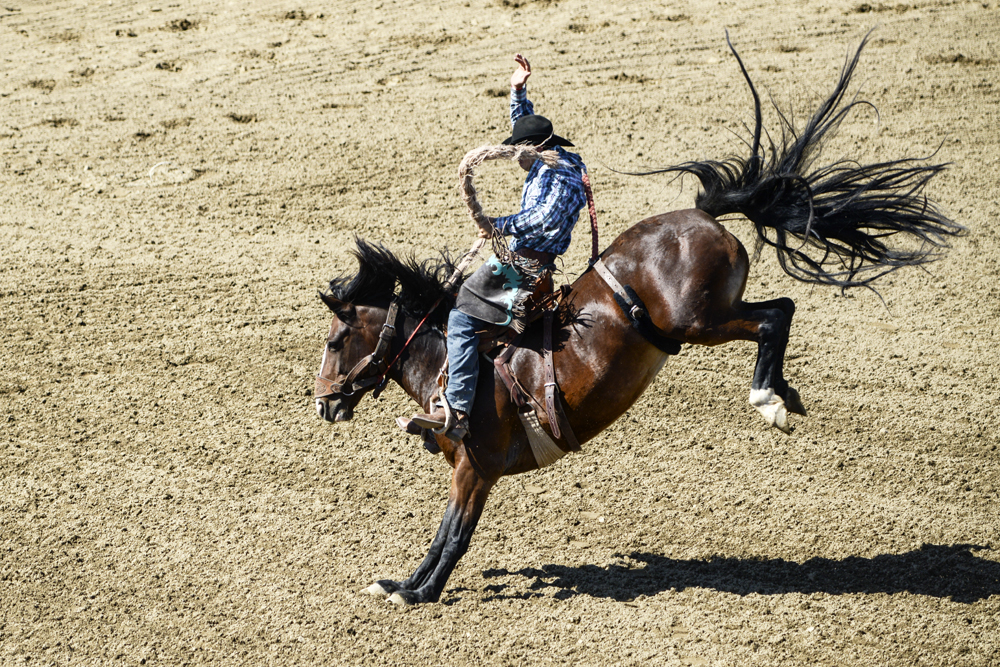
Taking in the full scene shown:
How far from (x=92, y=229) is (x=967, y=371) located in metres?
7.46

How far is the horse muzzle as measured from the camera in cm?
490

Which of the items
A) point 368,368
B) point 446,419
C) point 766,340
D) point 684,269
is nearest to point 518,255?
point 684,269

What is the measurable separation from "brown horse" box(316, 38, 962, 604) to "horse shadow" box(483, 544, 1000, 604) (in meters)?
0.69

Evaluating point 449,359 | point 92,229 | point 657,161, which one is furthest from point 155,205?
point 449,359

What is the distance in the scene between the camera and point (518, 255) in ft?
14.4

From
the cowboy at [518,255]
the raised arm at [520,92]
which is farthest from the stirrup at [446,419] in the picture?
the raised arm at [520,92]

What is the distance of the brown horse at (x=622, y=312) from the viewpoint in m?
4.36

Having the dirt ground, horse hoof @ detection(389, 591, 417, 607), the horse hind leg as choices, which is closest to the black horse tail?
the horse hind leg

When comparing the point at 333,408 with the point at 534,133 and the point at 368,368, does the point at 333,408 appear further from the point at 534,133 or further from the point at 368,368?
the point at 534,133

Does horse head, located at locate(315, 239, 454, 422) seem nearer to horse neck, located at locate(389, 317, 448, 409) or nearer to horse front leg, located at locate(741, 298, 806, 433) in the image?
horse neck, located at locate(389, 317, 448, 409)

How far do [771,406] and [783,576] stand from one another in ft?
4.39

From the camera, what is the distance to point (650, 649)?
14.8ft

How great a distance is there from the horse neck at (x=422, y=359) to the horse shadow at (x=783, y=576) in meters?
1.11

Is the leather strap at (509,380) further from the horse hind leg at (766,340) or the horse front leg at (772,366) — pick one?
the horse front leg at (772,366)
